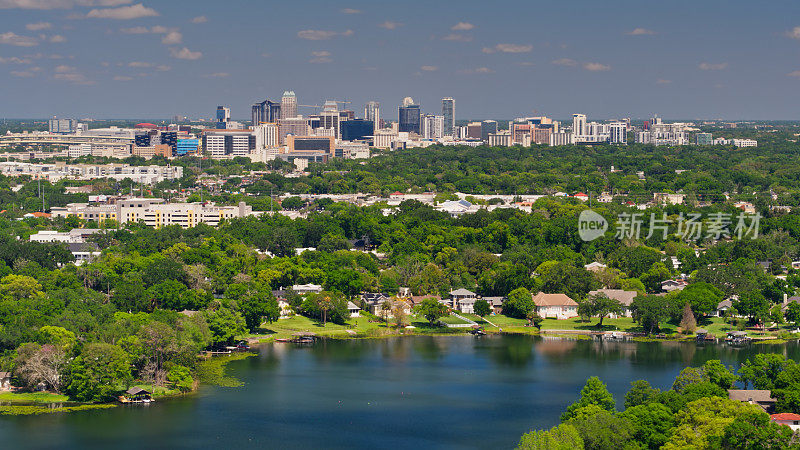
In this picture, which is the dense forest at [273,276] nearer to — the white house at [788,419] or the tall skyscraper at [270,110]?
the white house at [788,419]

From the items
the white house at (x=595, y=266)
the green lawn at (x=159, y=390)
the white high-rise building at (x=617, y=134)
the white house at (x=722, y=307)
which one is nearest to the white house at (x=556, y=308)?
the white house at (x=595, y=266)

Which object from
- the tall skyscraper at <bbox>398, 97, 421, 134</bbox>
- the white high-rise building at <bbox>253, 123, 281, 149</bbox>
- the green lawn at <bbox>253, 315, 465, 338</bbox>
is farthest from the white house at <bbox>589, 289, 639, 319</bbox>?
the tall skyscraper at <bbox>398, 97, 421, 134</bbox>

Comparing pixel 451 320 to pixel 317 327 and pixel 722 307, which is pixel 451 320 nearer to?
pixel 317 327

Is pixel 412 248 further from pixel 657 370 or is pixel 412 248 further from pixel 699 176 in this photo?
pixel 699 176

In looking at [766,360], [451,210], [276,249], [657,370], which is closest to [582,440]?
[766,360]
